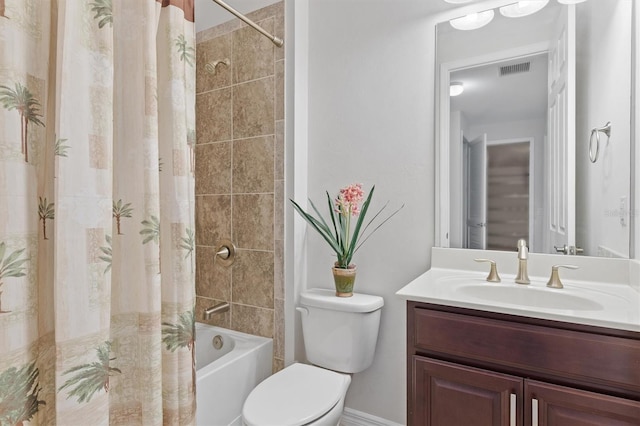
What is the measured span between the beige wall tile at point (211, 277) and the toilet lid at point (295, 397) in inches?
27.9

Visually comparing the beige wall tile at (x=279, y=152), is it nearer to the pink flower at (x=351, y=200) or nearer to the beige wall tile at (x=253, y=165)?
the beige wall tile at (x=253, y=165)

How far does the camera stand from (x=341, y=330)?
1.67 m

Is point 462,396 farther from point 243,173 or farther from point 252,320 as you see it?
point 243,173

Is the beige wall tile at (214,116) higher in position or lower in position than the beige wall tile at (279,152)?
higher

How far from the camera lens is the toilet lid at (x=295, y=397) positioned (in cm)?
128

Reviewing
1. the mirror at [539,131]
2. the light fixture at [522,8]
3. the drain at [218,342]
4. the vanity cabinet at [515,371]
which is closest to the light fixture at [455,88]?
the mirror at [539,131]

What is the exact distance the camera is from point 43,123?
2.46ft

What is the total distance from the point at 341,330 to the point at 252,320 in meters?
0.62

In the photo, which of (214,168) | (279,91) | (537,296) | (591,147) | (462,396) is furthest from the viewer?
(214,168)

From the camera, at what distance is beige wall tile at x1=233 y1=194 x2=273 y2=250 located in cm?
198

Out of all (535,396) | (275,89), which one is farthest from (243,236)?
(535,396)

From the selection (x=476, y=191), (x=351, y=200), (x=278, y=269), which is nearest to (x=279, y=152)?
(x=351, y=200)

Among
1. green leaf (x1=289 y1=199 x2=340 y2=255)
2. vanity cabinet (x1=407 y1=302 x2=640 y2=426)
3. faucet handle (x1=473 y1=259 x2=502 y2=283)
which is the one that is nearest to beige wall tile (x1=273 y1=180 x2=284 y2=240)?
green leaf (x1=289 y1=199 x2=340 y2=255)

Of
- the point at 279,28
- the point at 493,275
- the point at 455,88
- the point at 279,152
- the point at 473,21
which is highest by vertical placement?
the point at 279,28
